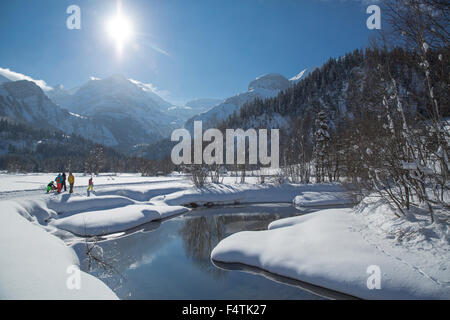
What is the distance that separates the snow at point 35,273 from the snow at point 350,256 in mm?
5729

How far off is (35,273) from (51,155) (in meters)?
183

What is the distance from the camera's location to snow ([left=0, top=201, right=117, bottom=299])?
4809mm

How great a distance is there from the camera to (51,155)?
152125mm

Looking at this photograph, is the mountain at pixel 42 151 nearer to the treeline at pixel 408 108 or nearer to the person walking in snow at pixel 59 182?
the person walking in snow at pixel 59 182

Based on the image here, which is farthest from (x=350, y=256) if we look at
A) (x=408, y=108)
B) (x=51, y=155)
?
(x=51, y=155)

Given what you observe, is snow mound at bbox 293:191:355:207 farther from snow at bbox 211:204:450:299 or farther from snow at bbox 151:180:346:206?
snow at bbox 211:204:450:299

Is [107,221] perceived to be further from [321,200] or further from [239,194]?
[321,200]

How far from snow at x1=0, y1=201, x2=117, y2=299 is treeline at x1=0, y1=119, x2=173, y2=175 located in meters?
71.8

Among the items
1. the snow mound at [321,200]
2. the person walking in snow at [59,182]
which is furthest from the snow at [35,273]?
the snow mound at [321,200]

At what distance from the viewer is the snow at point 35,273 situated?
4809mm
